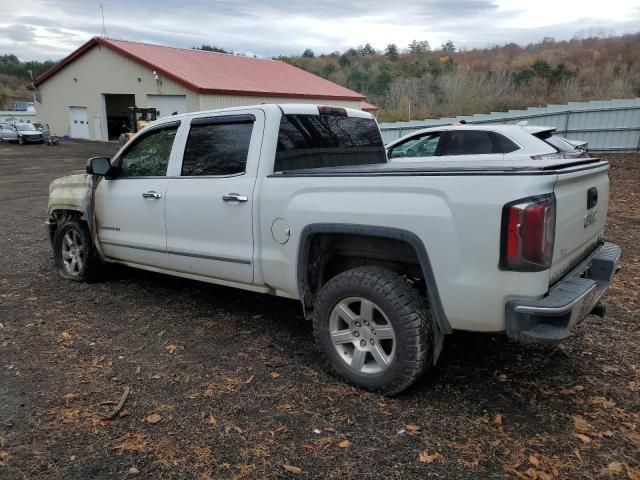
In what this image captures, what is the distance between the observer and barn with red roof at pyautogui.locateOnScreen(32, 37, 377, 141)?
30.4 meters

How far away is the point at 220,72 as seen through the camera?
111ft

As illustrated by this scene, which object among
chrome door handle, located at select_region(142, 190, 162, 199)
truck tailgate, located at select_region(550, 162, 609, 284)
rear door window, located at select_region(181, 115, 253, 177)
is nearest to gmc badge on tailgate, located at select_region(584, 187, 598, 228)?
truck tailgate, located at select_region(550, 162, 609, 284)

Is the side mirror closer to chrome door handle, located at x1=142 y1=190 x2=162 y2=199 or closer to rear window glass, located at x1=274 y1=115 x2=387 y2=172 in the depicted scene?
chrome door handle, located at x1=142 y1=190 x2=162 y2=199

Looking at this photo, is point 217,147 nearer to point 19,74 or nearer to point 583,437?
point 583,437

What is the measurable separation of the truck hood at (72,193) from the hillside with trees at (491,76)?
125ft

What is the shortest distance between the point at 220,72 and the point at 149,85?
4938mm

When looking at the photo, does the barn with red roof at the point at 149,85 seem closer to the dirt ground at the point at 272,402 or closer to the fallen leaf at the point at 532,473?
the dirt ground at the point at 272,402

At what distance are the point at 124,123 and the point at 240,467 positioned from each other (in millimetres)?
38986

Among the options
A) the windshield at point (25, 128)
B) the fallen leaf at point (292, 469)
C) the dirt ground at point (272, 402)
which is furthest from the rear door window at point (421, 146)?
the windshield at point (25, 128)

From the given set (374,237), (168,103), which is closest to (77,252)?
(374,237)

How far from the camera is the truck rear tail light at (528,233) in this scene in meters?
2.62

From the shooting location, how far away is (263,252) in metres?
3.78

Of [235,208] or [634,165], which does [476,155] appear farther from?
[634,165]

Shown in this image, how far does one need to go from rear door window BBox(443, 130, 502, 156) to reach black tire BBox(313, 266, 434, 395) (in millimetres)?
5893
